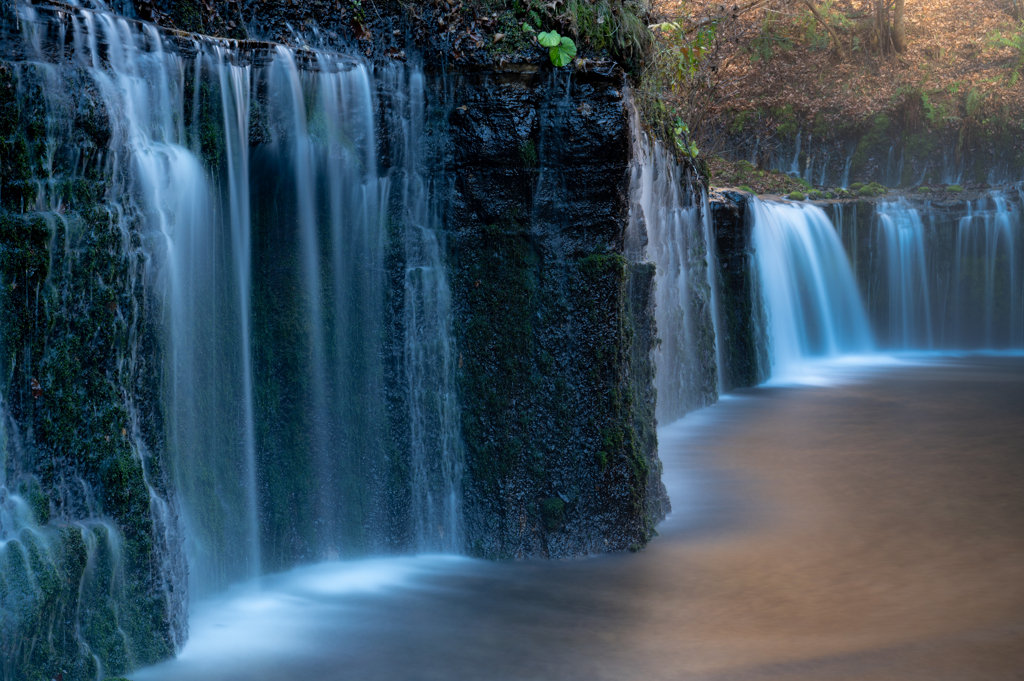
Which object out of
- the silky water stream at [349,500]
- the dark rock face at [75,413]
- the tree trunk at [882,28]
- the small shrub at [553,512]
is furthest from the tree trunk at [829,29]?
the dark rock face at [75,413]

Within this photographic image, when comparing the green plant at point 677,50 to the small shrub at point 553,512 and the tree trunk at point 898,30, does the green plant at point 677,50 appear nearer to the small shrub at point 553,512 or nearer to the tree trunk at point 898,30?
the small shrub at point 553,512

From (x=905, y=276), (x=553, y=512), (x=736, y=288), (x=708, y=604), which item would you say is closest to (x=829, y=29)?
(x=905, y=276)

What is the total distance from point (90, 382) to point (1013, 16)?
2511 cm

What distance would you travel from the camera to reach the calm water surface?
4.12 meters

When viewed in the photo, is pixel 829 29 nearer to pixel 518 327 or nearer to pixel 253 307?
pixel 518 327

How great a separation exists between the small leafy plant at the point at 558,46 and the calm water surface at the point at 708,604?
2876 millimetres

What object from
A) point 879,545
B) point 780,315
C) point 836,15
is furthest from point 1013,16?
point 879,545

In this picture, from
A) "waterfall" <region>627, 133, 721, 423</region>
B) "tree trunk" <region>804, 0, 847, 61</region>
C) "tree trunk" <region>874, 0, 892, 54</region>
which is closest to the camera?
"waterfall" <region>627, 133, 721, 423</region>

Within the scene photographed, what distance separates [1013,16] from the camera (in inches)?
896

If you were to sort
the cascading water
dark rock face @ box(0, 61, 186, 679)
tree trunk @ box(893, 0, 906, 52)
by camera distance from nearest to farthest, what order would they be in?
dark rock face @ box(0, 61, 186, 679) < the cascading water < tree trunk @ box(893, 0, 906, 52)

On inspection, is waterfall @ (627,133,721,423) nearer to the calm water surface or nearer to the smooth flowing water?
the calm water surface

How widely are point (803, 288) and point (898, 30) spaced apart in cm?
939

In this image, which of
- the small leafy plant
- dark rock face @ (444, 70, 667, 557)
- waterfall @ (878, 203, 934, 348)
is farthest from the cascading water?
waterfall @ (878, 203, 934, 348)

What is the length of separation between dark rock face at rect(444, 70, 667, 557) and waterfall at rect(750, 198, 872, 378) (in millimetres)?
8653
